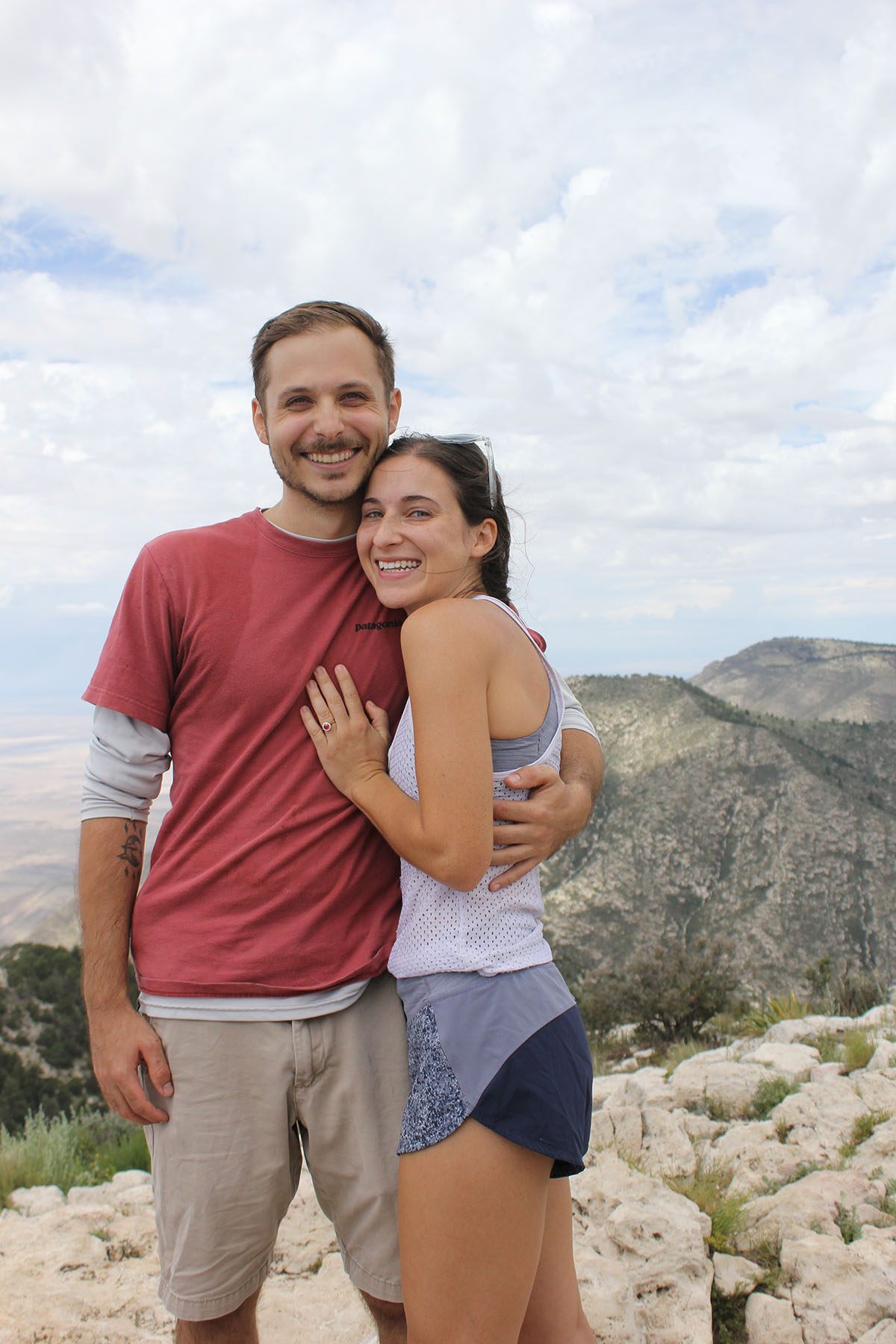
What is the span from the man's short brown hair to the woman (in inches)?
15.2

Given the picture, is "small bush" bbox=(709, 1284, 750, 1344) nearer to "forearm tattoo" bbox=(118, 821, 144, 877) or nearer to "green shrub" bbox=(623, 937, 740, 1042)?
"forearm tattoo" bbox=(118, 821, 144, 877)

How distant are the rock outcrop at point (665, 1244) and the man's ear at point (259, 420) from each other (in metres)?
3.36

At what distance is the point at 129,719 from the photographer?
2260mm

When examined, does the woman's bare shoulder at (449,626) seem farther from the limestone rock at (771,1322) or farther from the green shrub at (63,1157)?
the green shrub at (63,1157)

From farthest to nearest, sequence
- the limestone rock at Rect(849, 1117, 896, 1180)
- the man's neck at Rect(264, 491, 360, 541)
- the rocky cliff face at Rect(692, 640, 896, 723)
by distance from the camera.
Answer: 1. the rocky cliff face at Rect(692, 640, 896, 723)
2. the limestone rock at Rect(849, 1117, 896, 1180)
3. the man's neck at Rect(264, 491, 360, 541)

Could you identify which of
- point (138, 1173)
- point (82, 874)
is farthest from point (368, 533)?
point (138, 1173)

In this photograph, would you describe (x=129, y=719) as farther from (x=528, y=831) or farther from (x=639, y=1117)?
(x=639, y=1117)

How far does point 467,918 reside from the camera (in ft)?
6.56

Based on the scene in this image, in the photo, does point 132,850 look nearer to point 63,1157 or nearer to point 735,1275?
point 735,1275

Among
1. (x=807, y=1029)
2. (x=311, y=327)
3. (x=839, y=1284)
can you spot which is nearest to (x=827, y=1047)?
(x=807, y=1029)

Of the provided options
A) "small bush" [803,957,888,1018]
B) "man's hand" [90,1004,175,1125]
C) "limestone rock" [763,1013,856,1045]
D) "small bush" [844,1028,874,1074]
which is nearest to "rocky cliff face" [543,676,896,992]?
"small bush" [803,957,888,1018]

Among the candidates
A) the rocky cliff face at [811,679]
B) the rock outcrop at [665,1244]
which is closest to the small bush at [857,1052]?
the rock outcrop at [665,1244]

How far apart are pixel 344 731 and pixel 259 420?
1.04 m

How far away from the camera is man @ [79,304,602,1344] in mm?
2164
